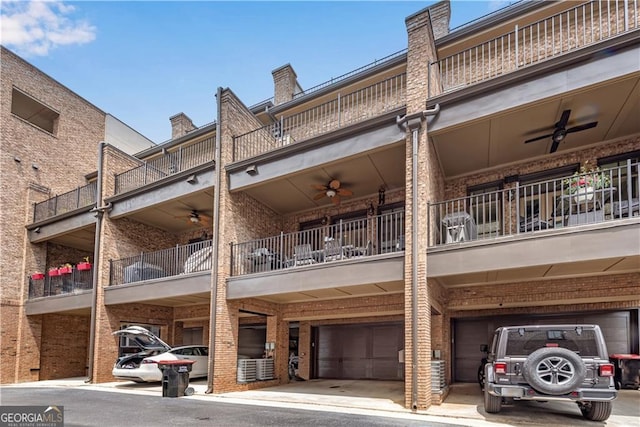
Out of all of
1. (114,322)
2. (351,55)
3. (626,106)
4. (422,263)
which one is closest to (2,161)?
(114,322)

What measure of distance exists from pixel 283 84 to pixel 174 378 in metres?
12.0

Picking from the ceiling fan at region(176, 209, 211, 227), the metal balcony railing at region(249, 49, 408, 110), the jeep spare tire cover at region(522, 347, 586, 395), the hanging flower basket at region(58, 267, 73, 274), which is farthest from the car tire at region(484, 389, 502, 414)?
the hanging flower basket at region(58, 267, 73, 274)

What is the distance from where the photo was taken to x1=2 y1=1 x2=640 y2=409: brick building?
858 centimetres

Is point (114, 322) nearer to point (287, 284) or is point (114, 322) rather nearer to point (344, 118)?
point (287, 284)

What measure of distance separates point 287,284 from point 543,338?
5.97m

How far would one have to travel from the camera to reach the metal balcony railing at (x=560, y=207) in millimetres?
8227

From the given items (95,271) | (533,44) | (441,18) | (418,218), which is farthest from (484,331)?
(95,271)

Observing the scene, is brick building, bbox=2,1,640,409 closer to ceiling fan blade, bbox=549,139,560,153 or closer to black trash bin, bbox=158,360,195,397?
ceiling fan blade, bbox=549,139,560,153

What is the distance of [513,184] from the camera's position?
11242mm

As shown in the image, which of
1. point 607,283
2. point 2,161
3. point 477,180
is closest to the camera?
point 607,283

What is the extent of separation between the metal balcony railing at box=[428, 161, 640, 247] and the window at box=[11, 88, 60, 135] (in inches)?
722

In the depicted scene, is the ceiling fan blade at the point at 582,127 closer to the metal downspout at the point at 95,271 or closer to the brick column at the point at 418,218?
the brick column at the point at 418,218

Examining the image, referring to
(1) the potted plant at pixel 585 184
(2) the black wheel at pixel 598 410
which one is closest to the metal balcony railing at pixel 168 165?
(1) the potted plant at pixel 585 184

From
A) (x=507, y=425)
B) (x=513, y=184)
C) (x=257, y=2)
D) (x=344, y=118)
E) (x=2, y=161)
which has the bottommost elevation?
(x=507, y=425)
